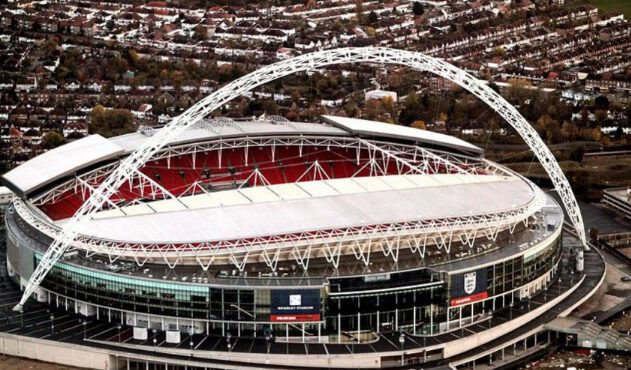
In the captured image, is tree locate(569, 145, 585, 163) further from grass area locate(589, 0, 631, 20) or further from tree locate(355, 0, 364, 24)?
grass area locate(589, 0, 631, 20)

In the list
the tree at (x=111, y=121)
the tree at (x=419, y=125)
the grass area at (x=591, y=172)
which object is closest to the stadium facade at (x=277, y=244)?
the grass area at (x=591, y=172)

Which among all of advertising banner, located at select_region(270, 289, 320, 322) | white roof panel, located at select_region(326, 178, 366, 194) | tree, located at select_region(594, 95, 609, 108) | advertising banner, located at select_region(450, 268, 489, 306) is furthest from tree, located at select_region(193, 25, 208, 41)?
advertising banner, located at select_region(270, 289, 320, 322)

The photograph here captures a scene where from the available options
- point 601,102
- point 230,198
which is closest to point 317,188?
point 230,198

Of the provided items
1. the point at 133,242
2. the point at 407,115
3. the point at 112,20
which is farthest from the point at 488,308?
the point at 112,20

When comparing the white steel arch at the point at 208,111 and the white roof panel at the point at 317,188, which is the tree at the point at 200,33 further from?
the white roof panel at the point at 317,188

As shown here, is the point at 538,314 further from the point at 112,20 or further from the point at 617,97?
the point at 112,20

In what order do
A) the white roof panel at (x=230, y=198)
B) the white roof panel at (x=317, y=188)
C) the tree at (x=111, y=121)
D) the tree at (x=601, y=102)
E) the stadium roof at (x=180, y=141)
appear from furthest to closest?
the tree at (x=601, y=102) < the tree at (x=111, y=121) < the stadium roof at (x=180, y=141) < the white roof panel at (x=317, y=188) < the white roof panel at (x=230, y=198)
